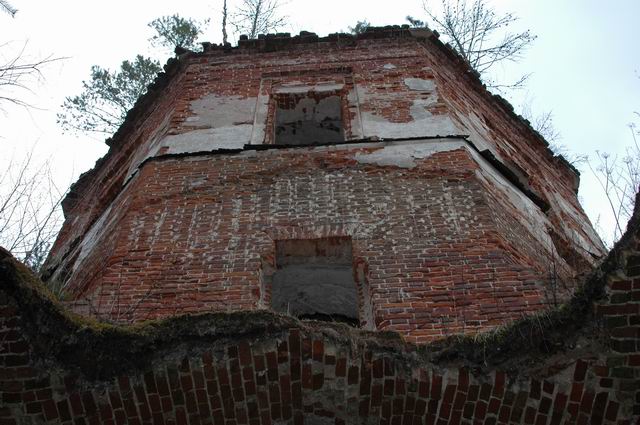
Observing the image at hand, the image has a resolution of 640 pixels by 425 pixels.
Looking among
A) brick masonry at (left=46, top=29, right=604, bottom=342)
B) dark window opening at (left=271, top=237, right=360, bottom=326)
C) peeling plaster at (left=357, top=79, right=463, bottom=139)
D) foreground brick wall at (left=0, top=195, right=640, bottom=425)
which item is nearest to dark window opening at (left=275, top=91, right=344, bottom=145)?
brick masonry at (left=46, top=29, right=604, bottom=342)

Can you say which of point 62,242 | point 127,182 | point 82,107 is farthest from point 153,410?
point 82,107

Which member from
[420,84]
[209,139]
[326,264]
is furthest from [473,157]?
[209,139]

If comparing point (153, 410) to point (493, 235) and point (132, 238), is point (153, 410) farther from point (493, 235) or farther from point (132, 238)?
point (493, 235)

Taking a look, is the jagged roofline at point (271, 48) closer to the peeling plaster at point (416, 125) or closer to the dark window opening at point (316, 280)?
the peeling plaster at point (416, 125)

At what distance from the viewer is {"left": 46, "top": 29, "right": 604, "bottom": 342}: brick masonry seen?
7.14 m

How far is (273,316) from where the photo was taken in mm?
5289

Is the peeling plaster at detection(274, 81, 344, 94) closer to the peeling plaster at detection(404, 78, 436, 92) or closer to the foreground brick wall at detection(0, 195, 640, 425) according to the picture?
the peeling plaster at detection(404, 78, 436, 92)

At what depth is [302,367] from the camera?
5254mm

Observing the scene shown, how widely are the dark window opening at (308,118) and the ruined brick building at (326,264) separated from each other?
4 centimetres

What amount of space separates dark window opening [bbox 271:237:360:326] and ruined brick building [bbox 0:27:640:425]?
0.03m

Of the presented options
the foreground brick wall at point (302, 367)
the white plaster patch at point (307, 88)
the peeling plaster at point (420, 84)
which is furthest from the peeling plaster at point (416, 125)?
the foreground brick wall at point (302, 367)

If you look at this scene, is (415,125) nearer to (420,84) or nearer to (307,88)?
(420,84)

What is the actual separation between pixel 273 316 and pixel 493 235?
3.35m

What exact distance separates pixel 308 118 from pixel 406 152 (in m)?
2.83
